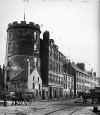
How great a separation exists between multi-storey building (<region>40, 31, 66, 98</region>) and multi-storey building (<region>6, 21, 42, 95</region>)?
280 cm

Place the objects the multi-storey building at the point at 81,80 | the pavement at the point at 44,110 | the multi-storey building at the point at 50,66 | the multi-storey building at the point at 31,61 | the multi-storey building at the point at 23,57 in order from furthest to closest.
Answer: the multi-storey building at the point at 81,80 < the multi-storey building at the point at 50,66 < the multi-storey building at the point at 31,61 < the multi-storey building at the point at 23,57 < the pavement at the point at 44,110

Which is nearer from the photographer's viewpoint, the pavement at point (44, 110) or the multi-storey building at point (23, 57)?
the pavement at point (44, 110)

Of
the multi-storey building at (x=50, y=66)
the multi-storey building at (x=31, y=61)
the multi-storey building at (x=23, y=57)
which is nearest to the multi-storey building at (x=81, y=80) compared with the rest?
the multi-storey building at (x=50, y=66)

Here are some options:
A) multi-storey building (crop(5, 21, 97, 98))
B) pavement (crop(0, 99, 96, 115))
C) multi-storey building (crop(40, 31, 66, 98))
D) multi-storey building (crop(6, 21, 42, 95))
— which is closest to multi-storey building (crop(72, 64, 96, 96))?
multi-storey building (crop(40, 31, 66, 98))

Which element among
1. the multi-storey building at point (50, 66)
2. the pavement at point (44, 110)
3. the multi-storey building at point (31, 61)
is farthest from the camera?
the multi-storey building at point (50, 66)

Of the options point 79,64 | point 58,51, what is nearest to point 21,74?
point 58,51

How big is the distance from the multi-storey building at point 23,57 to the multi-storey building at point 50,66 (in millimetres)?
2795

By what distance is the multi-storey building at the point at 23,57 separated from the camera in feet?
169

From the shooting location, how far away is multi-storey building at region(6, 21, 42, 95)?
51625 millimetres

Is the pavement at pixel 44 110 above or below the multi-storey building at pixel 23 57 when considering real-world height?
below

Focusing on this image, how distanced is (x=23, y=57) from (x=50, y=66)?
973cm

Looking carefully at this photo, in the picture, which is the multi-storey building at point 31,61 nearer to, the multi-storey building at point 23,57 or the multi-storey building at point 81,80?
the multi-storey building at point 23,57

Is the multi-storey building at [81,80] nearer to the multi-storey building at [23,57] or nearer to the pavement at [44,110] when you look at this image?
the multi-storey building at [23,57]

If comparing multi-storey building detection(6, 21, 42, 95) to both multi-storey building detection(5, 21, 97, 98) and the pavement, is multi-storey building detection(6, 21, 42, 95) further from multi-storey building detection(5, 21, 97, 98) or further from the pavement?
the pavement
